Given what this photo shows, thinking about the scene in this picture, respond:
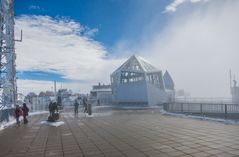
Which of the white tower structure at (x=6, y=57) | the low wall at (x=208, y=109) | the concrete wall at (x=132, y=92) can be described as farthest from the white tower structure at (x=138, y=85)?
the white tower structure at (x=6, y=57)

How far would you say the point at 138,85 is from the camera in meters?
37.1

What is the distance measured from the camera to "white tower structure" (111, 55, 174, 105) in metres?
36.5

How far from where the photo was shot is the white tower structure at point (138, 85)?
36.5m

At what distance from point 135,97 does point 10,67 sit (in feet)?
67.7

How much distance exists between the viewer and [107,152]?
7.21 meters

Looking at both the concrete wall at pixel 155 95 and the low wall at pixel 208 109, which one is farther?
the concrete wall at pixel 155 95

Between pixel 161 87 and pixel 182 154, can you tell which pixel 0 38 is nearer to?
pixel 182 154

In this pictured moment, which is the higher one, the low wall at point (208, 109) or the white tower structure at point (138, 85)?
the white tower structure at point (138, 85)

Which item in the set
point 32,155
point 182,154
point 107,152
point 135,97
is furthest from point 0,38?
point 135,97

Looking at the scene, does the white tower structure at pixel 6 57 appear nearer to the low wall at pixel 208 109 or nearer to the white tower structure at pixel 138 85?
the low wall at pixel 208 109

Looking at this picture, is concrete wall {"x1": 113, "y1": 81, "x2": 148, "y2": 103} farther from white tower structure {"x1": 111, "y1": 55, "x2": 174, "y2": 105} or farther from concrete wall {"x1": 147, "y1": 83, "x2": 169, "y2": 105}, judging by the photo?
concrete wall {"x1": 147, "y1": 83, "x2": 169, "y2": 105}

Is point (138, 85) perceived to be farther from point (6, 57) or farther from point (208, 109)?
point (6, 57)

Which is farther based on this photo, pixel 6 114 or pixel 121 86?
pixel 121 86

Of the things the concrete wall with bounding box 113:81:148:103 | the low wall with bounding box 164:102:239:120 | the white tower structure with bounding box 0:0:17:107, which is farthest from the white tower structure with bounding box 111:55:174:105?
the white tower structure with bounding box 0:0:17:107
